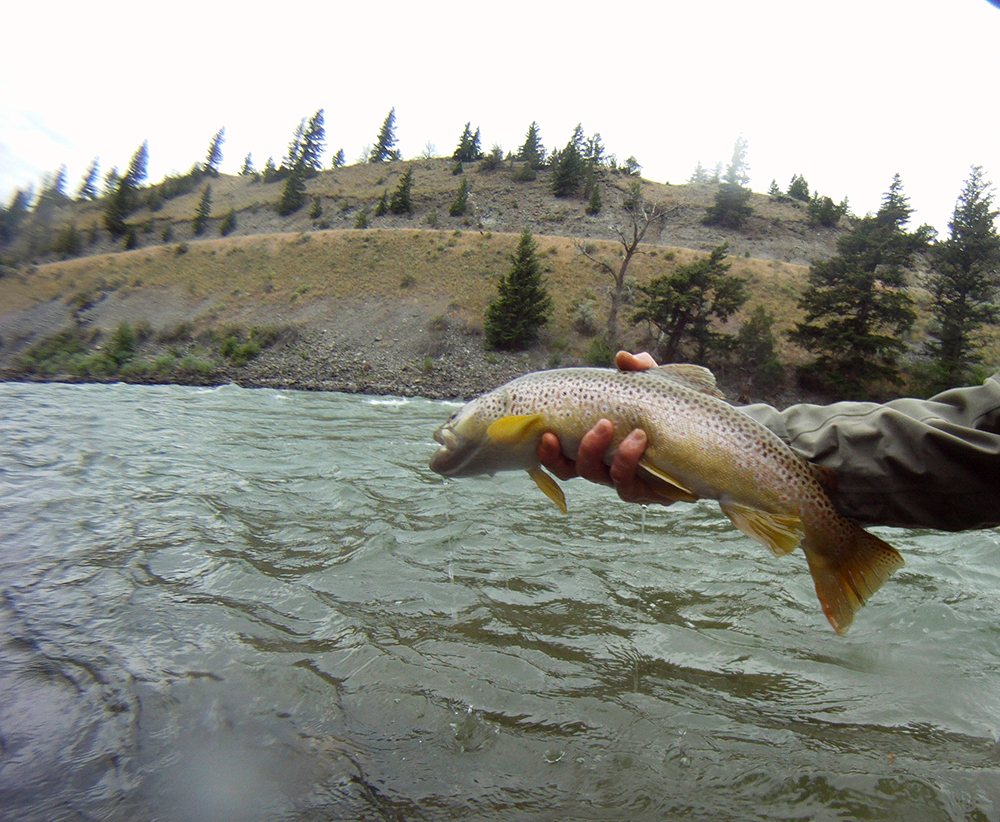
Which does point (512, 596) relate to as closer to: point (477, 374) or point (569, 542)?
point (569, 542)

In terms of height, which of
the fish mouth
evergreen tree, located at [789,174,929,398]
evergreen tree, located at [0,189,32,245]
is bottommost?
the fish mouth

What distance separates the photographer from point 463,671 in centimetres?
316

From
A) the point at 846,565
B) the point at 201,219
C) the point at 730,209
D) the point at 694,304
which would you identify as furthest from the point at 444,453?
the point at 201,219

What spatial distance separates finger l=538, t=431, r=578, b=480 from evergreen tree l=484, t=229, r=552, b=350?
35254mm

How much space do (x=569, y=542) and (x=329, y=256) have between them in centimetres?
5684

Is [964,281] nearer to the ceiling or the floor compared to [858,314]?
nearer to the ceiling

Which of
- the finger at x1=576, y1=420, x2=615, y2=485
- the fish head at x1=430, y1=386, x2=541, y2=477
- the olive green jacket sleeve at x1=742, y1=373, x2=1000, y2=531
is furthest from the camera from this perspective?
the fish head at x1=430, y1=386, x2=541, y2=477

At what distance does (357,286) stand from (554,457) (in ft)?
165

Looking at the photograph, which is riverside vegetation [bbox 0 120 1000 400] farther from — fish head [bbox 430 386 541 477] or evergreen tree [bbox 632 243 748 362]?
fish head [bbox 430 386 541 477]

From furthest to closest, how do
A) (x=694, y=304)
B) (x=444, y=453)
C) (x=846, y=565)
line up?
(x=694, y=304)
(x=444, y=453)
(x=846, y=565)

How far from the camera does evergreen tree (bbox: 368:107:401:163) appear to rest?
102812 millimetres

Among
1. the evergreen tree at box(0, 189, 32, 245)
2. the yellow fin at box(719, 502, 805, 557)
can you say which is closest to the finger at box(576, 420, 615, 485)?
the yellow fin at box(719, 502, 805, 557)

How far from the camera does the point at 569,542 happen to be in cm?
552

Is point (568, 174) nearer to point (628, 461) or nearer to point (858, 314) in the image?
point (858, 314)
